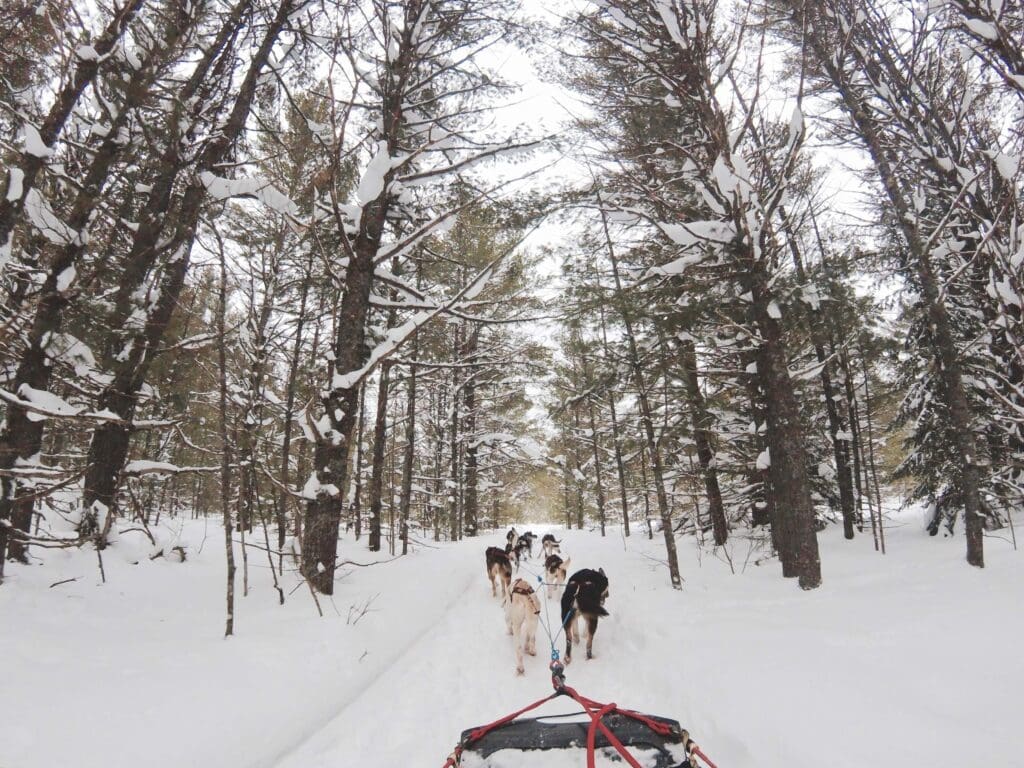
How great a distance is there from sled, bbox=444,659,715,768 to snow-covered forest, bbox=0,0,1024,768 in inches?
31.5

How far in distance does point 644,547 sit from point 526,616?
11609 millimetres

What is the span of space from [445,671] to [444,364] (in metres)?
4.79

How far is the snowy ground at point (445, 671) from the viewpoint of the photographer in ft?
9.86

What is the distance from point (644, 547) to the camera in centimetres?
1605

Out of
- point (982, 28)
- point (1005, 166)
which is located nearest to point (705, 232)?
point (1005, 166)

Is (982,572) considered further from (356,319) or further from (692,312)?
(356,319)

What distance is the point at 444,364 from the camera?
26.7ft

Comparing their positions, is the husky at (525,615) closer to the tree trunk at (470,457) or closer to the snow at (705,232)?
the snow at (705,232)

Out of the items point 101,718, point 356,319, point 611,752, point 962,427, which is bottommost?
point 611,752

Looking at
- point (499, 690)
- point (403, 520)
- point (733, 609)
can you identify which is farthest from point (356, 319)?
point (403, 520)

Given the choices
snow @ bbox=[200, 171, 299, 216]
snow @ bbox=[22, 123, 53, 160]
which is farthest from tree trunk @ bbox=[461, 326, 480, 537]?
snow @ bbox=[22, 123, 53, 160]

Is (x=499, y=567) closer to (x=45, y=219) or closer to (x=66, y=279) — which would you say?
(x=66, y=279)

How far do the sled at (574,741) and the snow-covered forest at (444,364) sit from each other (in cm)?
80

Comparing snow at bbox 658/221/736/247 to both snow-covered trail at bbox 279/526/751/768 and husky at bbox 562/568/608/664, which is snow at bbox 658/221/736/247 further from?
snow-covered trail at bbox 279/526/751/768
